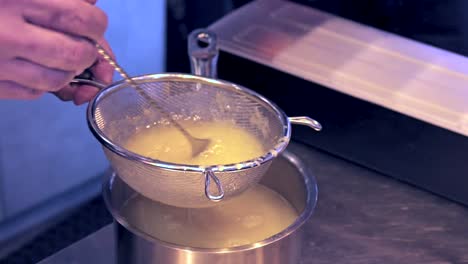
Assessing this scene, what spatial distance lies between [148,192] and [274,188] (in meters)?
0.16

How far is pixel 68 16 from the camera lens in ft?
2.29

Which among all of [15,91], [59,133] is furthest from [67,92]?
[59,133]

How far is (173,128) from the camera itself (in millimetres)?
875

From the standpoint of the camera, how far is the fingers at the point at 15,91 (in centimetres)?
75

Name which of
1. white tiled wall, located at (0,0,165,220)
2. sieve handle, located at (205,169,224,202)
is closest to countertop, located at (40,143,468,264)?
sieve handle, located at (205,169,224,202)

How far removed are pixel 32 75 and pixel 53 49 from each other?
0.04 meters

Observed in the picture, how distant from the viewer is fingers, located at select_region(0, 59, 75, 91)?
712 millimetres

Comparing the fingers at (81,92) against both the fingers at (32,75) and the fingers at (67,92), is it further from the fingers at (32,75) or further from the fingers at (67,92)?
the fingers at (32,75)

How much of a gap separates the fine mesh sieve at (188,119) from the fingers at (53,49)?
88 millimetres

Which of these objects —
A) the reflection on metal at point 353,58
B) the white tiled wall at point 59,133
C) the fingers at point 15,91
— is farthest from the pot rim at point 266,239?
the white tiled wall at point 59,133

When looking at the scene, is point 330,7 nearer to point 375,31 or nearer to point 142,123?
point 375,31

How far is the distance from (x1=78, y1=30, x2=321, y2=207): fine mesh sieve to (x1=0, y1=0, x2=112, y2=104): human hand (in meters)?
0.08

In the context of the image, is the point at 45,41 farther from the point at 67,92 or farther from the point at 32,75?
the point at 67,92

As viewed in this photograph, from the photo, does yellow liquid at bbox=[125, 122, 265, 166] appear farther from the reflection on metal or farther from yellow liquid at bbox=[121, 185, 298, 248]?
the reflection on metal
